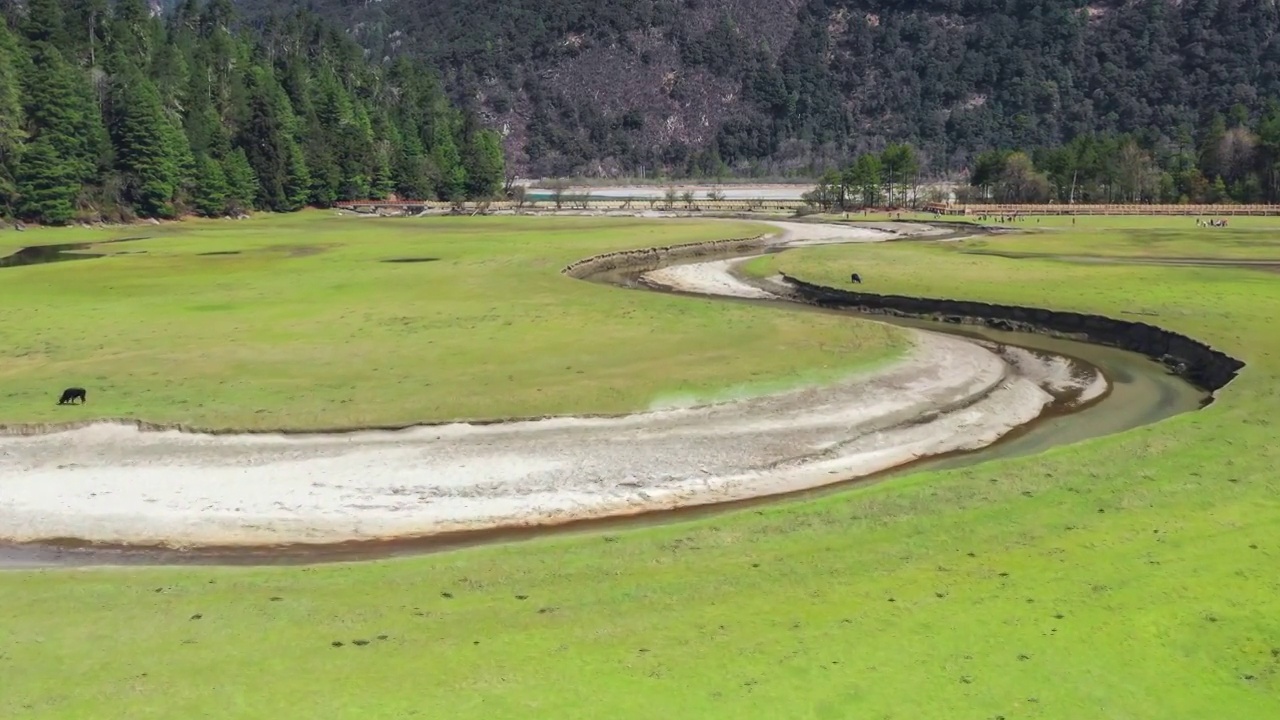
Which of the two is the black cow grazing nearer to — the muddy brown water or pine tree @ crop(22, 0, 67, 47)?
the muddy brown water

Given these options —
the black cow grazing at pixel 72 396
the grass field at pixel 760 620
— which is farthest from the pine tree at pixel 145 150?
the grass field at pixel 760 620

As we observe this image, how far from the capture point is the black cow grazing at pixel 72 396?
89.0ft

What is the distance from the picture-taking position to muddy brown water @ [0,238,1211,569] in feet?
59.6

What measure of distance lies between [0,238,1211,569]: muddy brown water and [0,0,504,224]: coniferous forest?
9490 cm

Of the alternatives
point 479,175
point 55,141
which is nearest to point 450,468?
point 55,141

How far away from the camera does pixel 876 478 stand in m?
23.1

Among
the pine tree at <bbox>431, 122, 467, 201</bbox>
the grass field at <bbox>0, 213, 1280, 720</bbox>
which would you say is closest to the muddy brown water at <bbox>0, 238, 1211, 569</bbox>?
the grass field at <bbox>0, 213, 1280, 720</bbox>

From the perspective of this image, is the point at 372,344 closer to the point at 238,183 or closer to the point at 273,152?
the point at 238,183

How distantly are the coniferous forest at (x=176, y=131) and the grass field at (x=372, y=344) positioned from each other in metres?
51.6

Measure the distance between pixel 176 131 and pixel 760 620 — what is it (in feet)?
422

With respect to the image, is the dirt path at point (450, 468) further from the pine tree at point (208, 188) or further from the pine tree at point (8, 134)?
the pine tree at point (208, 188)

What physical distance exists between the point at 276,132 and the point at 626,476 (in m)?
136

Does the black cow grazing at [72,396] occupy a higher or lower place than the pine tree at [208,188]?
lower

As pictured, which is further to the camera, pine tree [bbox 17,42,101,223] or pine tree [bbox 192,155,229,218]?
pine tree [bbox 192,155,229,218]
